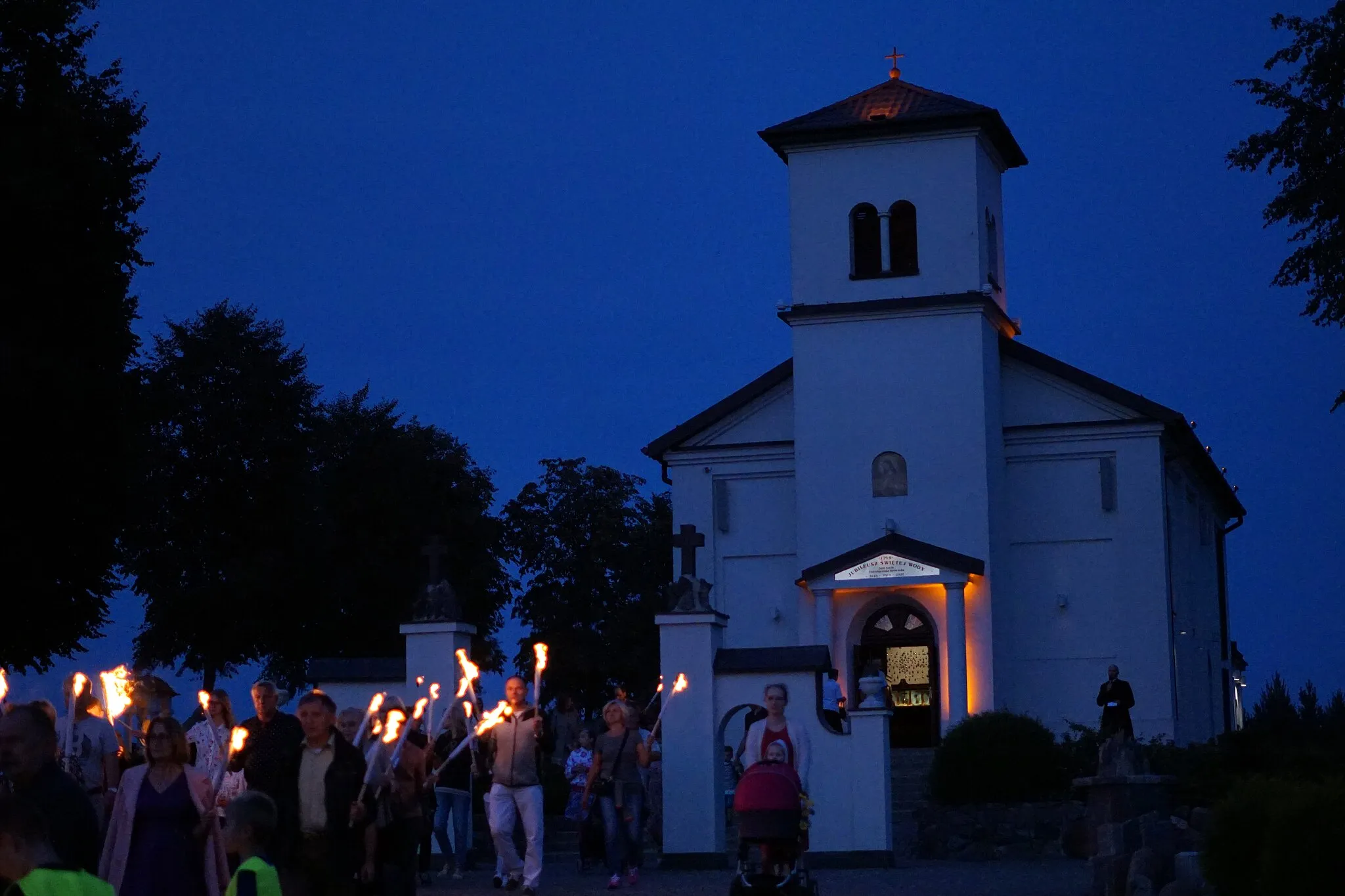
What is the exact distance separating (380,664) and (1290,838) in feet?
42.9

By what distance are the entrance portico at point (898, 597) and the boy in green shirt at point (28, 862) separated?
2824 cm

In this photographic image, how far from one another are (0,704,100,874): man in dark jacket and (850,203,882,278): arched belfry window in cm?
2857

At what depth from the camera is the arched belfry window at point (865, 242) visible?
35781mm

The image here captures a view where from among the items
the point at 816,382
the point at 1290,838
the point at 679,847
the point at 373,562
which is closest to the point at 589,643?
the point at 373,562

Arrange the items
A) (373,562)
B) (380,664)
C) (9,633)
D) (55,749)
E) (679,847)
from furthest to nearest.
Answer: (373,562) < (9,633) < (380,664) < (679,847) < (55,749)

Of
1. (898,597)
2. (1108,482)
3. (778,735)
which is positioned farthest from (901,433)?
(778,735)

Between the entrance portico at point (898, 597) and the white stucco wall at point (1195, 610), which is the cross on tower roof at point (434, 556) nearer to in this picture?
the entrance portico at point (898, 597)

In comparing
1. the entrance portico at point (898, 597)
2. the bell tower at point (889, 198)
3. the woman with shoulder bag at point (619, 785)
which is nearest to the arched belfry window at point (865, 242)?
the bell tower at point (889, 198)

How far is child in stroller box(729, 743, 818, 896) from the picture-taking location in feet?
41.8

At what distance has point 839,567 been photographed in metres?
34.4

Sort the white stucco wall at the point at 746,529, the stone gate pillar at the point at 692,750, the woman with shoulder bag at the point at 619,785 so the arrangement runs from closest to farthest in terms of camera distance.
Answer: the woman with shoulder bag at the point at 619,785 < the stone gate pillar at the point at 692,750 < the white stucco wall at the point at 746,529

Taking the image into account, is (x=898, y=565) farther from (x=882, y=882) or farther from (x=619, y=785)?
(x=619, y=785)

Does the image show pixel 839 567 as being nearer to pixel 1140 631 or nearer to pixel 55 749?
pixel 1140 631

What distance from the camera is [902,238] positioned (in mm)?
35875
